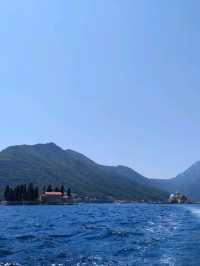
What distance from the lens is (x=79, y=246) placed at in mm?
40750

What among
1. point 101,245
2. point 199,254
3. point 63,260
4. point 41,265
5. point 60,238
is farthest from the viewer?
point 60,238

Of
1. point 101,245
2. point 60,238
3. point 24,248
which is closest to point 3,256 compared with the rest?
point 24,248

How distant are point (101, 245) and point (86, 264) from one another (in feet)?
34.4

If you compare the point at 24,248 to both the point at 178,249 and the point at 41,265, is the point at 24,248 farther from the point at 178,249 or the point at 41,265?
Result: the point at 178,249

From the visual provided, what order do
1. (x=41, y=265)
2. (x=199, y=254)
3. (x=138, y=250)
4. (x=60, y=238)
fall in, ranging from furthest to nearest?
(x=60, y=238) → (x=138, y=250) → (x=199, y=254) → (x=41, y=265)

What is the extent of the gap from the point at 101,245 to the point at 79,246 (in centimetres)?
205

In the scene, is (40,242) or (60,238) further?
(60,238)

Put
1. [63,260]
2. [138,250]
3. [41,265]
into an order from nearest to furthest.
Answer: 1. [41,265]
2. [63,260]
3. [138,250]

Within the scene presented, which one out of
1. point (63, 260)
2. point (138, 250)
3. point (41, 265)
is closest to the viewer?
point (41, 265)

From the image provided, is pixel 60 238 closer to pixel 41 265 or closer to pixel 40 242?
pixel 40 242

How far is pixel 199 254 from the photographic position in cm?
3512

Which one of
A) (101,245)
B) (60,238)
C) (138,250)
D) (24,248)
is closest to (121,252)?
(138,250)

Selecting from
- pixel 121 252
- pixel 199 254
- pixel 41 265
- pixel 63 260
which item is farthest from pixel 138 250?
pixel 41 265

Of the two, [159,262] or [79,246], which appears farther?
[79,246]
